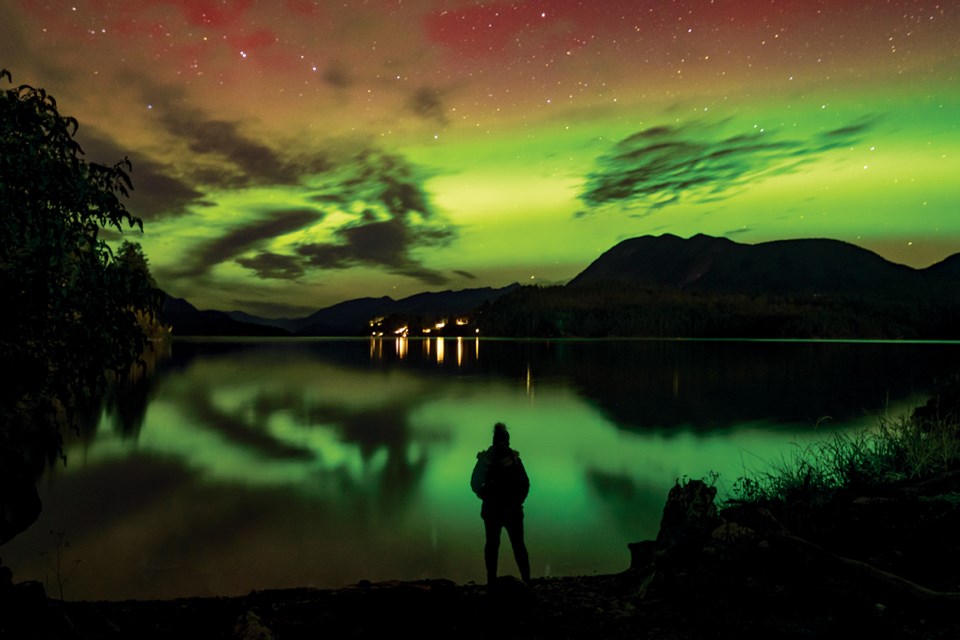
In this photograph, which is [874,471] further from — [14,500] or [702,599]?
[14,500]

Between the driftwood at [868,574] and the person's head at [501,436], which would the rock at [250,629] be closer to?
the person's head at [501,436]

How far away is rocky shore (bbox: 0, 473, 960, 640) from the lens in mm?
6355

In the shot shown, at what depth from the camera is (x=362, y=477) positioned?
2233 centimetres

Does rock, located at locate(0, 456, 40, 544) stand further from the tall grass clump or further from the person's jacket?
the tall grass clump

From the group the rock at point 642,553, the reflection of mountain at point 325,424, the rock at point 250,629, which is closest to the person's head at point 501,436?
the rock at point 642,553

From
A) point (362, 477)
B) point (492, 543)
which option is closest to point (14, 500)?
point (492, 543)

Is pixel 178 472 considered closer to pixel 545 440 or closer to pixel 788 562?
pixel 545 440

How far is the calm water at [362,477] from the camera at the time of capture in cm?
1302

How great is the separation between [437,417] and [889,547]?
33.1 metres

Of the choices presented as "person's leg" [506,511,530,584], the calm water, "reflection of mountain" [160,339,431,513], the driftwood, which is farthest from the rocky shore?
"reflection of mountain" [160,339,431,513]

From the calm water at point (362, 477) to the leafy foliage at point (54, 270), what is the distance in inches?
191

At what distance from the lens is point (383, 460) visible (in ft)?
85.0

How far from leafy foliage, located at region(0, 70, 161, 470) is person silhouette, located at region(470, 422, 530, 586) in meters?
5.70

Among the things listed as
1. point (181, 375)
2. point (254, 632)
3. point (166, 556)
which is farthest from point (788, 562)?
point (181, 375)
